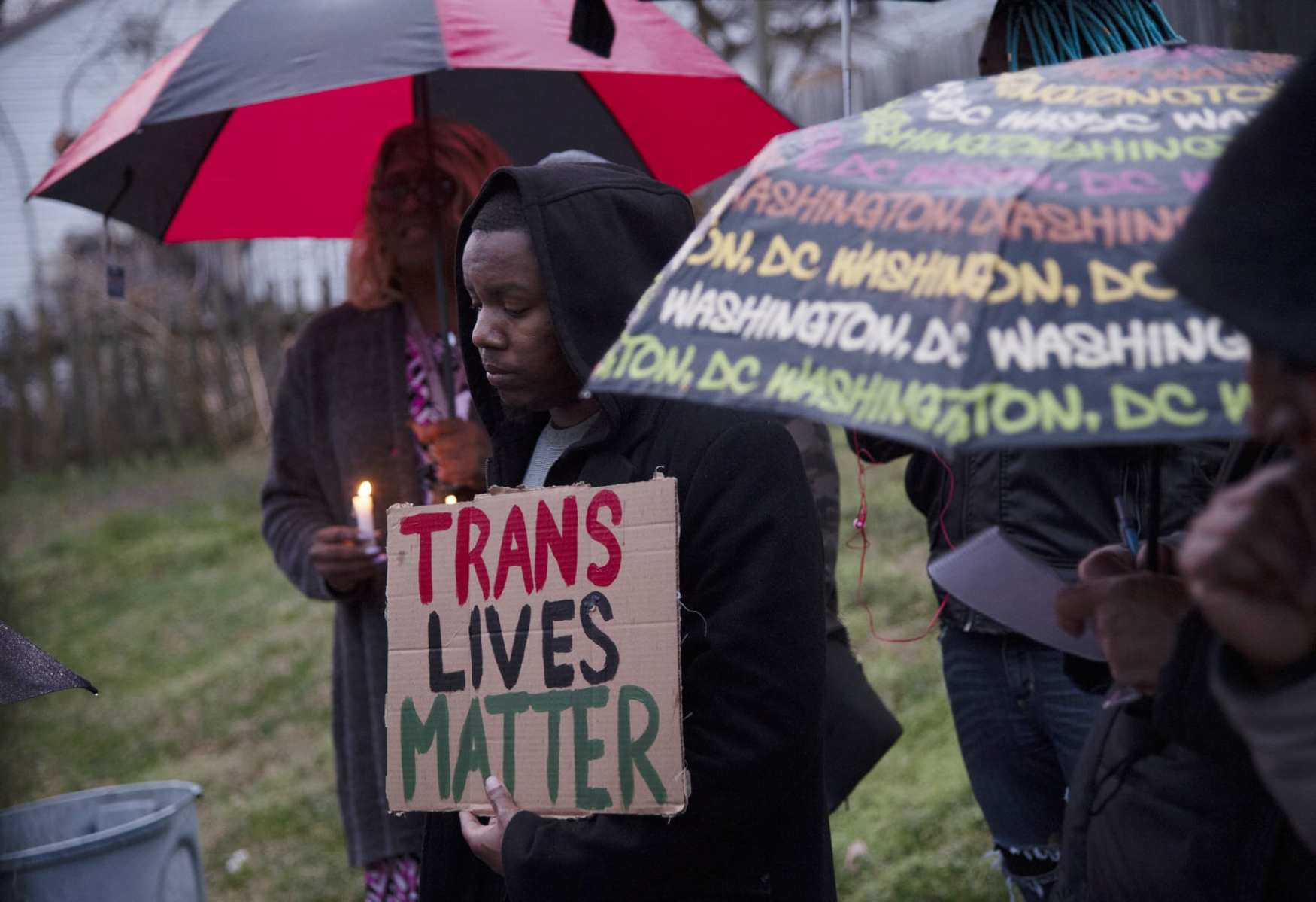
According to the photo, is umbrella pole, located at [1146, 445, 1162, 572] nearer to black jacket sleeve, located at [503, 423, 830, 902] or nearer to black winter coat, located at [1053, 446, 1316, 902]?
black winter coat, located at [1053, 446, 1316, 902]

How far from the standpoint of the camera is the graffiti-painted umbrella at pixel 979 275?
1.33m

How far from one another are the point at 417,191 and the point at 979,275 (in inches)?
92.7

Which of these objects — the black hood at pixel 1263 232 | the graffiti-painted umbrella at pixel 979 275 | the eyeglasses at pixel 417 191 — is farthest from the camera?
the eyeglasses at pixel 417 191

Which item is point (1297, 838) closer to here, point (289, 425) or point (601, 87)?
point (289, 425)

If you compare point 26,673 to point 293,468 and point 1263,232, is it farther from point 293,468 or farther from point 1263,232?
point 1263,232

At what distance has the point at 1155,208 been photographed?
1411 millimetres

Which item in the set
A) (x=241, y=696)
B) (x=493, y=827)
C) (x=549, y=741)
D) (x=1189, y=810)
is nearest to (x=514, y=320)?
(x=549, y=741)

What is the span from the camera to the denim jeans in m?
2.78

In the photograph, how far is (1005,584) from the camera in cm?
210

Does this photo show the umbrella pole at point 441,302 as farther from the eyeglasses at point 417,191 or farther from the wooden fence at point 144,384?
the wooden fence at point 144,384

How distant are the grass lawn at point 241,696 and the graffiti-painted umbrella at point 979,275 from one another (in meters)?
3.34

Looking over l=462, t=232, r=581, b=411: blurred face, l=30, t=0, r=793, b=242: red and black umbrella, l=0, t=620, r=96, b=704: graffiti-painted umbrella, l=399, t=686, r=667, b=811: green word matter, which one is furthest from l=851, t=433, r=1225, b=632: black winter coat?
l=0, t=620, r=96, b=704: graffiti-painted umbrella

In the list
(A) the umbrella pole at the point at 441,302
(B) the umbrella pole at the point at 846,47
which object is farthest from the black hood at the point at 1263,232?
(A) the umbrella pole at the point at 441,302

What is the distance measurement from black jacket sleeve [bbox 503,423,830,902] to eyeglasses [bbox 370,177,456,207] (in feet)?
5.45
